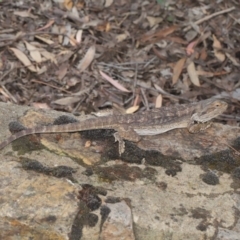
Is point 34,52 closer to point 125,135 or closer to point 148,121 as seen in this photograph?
point 148,121

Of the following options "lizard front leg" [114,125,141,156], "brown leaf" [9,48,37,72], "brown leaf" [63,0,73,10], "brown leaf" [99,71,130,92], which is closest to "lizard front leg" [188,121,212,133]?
"lizard front leg" [114,125,141,156]

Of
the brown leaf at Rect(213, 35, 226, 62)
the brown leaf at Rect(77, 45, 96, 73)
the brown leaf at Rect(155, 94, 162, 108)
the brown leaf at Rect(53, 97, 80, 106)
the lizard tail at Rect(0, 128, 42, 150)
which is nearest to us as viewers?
the lizard tail at Rect(0, 128, 42, 150)

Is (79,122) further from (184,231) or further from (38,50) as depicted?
(38,50)

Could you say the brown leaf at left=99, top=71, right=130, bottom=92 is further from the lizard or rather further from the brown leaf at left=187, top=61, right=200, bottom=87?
the lizard

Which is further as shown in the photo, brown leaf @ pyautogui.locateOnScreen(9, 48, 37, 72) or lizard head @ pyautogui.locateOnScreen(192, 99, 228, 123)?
brown leaf @ pyautogui.locateOnScreen(9, 48, 37, 72)

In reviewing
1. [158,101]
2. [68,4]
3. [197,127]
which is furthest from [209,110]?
[68,4]

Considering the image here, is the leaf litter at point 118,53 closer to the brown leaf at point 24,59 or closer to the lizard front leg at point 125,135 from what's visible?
the brown leaf at point 24,59

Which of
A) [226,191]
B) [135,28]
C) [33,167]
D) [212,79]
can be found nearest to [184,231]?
[226,191]
